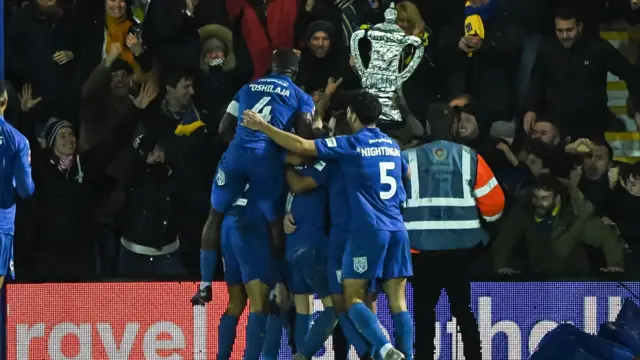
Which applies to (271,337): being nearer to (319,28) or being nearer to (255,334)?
(255,334)

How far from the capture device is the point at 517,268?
9.48 m

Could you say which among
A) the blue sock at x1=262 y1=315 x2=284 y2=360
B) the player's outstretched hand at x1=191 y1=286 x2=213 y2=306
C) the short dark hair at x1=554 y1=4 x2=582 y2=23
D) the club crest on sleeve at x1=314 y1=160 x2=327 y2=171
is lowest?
the blue sock at x1=262 y1=315 x2=284 y2=360

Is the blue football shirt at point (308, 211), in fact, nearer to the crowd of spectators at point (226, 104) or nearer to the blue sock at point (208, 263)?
the blue sock at point (208, 263)

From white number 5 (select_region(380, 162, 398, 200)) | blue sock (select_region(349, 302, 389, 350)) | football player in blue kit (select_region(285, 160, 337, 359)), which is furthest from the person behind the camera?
football player in blue kit (select_region(285, 160, 337, 359))

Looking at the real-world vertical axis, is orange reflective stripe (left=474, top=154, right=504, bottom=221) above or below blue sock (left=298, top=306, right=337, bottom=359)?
above

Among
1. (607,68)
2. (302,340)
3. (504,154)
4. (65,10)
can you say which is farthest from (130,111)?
(607,68)

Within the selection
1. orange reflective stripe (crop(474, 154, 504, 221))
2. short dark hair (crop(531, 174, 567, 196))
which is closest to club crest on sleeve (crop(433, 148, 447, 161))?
orange reflective stripe (crop(474, 154, 504, 221))

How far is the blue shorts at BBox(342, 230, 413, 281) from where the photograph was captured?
26.4ft

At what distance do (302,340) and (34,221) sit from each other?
2.36 metres

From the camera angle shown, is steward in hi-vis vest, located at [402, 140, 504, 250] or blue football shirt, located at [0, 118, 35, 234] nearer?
blue football shirt, located at [0, 118, 35, 234]

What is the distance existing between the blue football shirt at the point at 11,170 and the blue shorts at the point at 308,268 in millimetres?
2038

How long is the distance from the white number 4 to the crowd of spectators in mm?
936

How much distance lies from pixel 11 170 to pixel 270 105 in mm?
2046

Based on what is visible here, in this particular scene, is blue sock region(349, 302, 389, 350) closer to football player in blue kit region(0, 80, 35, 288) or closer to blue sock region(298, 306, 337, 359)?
blue sock region(298, 306, 337, 359)
